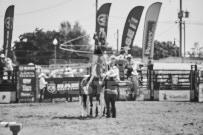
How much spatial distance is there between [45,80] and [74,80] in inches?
69.2

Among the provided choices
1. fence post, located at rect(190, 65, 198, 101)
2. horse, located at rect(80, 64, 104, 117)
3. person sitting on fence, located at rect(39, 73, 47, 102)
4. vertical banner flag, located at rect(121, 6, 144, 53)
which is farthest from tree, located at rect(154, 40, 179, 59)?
horse, located at rect(80, 64, 104, 117)

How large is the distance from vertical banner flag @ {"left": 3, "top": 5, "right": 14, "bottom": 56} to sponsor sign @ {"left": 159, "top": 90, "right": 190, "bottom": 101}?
10331 mm

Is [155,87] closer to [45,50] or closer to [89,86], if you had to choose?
[89,86]

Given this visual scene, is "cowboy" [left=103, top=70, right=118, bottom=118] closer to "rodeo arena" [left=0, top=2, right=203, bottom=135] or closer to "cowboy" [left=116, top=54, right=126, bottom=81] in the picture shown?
"rodeo arena" [left=0, top=2, right=203, bottom=135]

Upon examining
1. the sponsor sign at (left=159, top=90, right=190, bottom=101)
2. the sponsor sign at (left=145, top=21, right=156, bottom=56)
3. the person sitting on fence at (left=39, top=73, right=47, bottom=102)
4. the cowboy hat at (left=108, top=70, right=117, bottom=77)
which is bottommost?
the sponsor sign at (left=159, top=90, right=190, bottom=101)

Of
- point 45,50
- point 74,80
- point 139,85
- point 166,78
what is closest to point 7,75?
point 74,80

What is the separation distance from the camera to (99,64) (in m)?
12.6

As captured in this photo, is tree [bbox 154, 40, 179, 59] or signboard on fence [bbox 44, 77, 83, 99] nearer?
signboard on fence [bbox 44, 77, 83, 99]

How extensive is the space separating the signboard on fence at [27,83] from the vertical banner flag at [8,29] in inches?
128

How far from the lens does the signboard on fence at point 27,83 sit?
69.2 ft

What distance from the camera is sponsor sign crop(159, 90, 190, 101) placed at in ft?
71.7

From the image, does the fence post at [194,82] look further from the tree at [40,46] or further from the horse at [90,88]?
the tree at [40,46]

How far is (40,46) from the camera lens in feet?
278

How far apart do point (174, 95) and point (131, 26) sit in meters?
5.39
